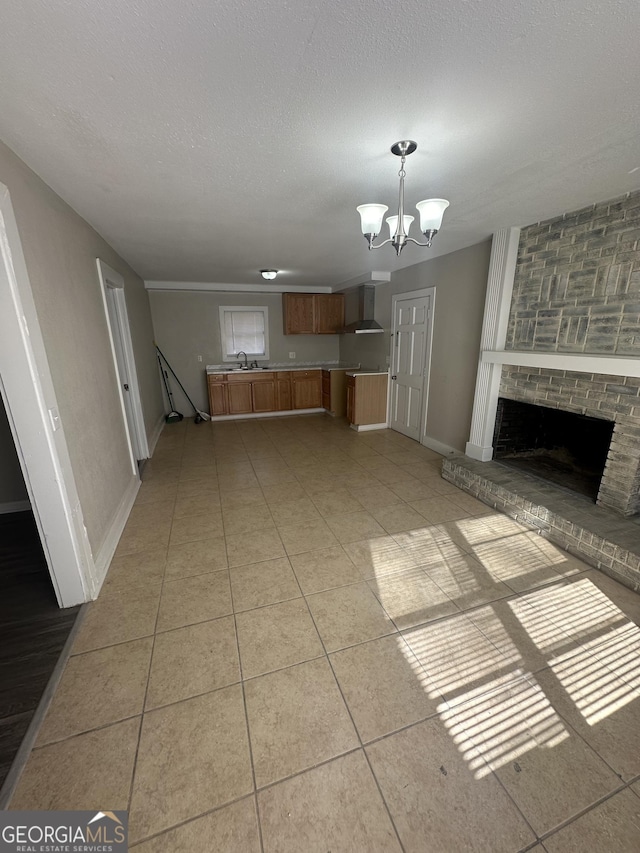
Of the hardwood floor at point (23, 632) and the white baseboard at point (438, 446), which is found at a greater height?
the white baseboard at point (438, 446)

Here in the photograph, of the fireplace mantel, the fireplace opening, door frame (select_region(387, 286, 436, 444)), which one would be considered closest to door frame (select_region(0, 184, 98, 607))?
the fireplace mantel

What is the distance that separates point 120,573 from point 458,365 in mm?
3759

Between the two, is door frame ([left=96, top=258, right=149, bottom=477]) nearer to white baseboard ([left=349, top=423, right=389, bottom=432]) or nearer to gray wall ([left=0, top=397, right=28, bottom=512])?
gray wall ([left=0, top=397, right=28, bottom=512])

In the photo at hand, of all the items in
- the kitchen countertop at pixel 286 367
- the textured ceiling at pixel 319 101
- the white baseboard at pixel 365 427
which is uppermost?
the textured ceiling at pixel 319 101

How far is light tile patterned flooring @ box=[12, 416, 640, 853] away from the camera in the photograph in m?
1.07

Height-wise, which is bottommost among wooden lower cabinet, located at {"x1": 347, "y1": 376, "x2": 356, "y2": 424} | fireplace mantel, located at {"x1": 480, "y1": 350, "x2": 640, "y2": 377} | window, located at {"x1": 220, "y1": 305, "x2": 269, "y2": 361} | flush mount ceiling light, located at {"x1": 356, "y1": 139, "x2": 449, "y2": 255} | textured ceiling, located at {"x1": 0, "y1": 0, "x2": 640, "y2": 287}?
wooden lower cabinet, located at {"x1": 347, "y1": 376, "x2": 356, "y2": 424}

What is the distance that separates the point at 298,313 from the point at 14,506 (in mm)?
A: 5012

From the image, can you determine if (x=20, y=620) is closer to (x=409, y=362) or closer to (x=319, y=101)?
(x=319, y=101)

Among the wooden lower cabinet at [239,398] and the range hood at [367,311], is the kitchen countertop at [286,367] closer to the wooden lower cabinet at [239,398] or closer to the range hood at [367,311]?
the wooden lower cabinet at [239,398]

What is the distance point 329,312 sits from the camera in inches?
255

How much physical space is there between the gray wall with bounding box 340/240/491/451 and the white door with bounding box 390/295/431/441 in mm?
169

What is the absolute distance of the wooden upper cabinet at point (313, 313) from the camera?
6.27m

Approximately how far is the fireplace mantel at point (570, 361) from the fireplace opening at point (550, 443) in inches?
18.4

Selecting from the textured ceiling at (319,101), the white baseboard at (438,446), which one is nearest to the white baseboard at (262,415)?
the white baseboard at (438,446)
